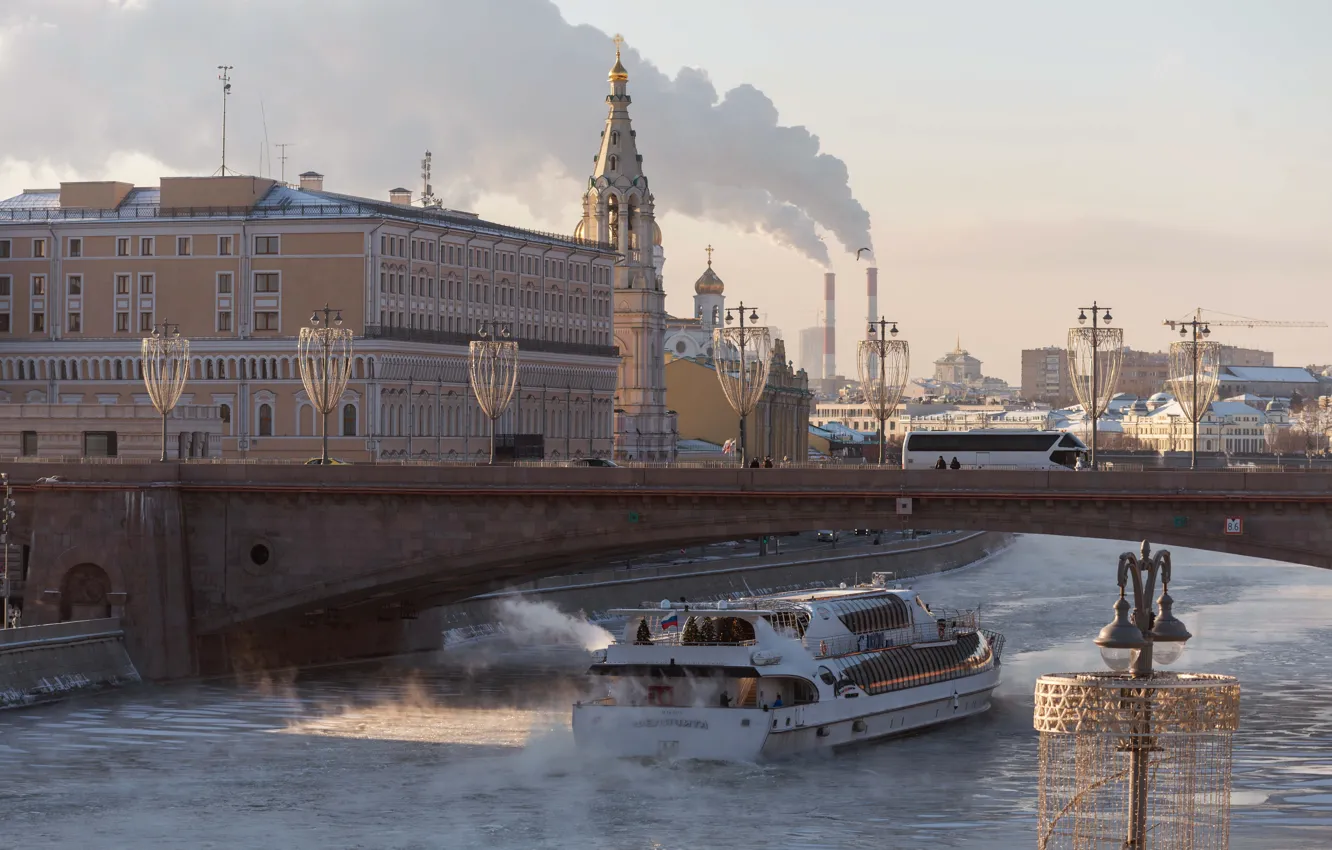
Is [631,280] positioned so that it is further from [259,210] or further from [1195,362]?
[1195,362]

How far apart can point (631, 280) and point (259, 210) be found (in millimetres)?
63136

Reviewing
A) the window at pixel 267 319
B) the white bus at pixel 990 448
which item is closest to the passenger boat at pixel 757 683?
the white bus at pixel 990 448

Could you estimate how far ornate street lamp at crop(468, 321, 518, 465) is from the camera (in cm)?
11006

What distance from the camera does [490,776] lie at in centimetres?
6338

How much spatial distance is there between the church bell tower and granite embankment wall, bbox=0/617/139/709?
105m

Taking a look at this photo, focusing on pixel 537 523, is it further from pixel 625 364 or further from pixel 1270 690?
pixel 625 364

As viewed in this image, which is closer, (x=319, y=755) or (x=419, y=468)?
(x=319, y=755)

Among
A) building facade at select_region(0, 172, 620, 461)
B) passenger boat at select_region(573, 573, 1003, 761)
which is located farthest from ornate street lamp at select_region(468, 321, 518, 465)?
passenger boat at select_region(573, 573, 1003, 761)

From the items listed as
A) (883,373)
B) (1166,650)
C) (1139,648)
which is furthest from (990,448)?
(1139,648)

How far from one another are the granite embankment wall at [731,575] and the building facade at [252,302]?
810 inches

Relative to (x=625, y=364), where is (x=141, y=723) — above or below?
below

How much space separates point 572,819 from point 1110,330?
38.7m

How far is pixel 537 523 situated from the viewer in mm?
78750

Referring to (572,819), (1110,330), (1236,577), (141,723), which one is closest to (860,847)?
(572,819)
